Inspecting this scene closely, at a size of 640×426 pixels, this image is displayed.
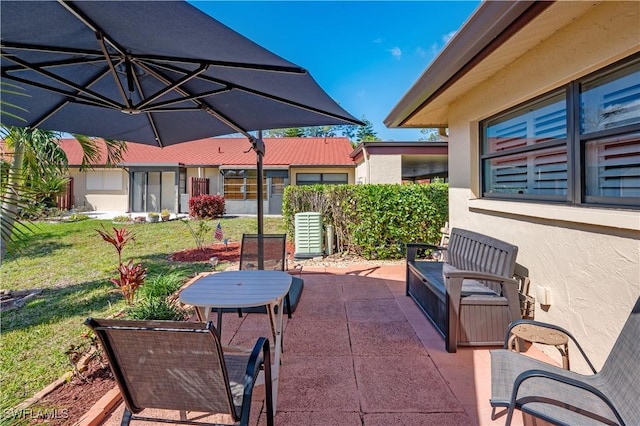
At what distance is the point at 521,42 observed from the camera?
299 centimetres

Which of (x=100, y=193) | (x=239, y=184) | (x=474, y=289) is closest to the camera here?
(x=474, y=289)

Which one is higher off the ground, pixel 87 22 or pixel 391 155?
Result: pixel 391 155

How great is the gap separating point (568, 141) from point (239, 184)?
16825 millimetres

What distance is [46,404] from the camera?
2455 millimetres

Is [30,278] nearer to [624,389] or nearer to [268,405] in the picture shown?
[268,405]

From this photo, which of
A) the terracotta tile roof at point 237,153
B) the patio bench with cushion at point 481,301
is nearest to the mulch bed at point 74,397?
the patio bench with cushion at point 481,301

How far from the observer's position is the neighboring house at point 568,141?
7.63 ft

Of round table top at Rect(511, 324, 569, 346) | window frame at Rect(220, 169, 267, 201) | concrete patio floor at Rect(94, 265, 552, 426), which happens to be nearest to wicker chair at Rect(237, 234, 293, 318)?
concrete patio floor at Rect(94, 265, 552, 426)

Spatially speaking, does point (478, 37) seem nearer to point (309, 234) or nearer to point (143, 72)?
point (143, 72)

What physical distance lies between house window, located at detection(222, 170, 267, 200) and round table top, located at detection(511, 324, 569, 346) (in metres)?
16.3

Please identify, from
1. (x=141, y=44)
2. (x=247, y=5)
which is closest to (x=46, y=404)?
(x=141, y=44)

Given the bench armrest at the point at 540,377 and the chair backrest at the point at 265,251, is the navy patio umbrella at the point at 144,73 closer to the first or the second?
the chair backrest at the point at 265,251

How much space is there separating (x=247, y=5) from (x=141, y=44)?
435 cm

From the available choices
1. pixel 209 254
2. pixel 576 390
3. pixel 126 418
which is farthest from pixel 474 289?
pixel 209 254
